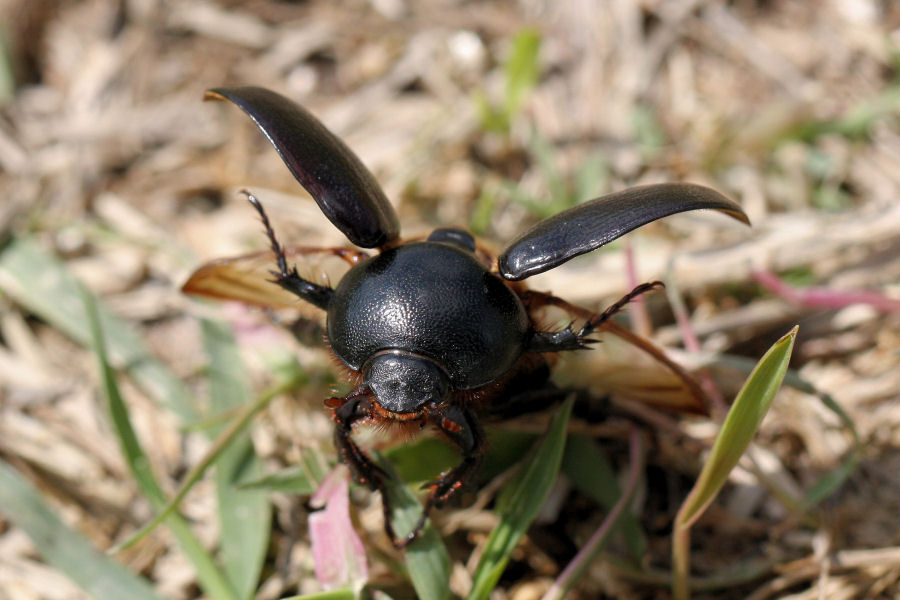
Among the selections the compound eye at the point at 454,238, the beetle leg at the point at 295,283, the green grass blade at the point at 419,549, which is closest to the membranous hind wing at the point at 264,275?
the beetle leg at the point at 295,283

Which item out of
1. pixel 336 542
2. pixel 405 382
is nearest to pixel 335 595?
pixel 336 542

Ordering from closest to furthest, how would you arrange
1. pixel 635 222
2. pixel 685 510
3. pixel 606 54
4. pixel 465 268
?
pixel 635 222
pixel 465 268
pixel 685 510
pixel 606 54

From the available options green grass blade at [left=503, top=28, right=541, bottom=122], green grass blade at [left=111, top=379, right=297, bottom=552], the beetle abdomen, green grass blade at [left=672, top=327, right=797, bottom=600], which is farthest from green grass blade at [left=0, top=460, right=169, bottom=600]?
green grass blade at [left=503, top=28, right=541, bottom=122]

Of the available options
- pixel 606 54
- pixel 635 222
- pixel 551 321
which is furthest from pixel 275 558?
pixel 606 54

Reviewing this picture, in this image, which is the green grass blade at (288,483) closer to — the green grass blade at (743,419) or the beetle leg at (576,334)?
the beetle leg at (576,334)

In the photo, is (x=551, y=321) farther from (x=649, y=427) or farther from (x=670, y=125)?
(x=670, y=125)

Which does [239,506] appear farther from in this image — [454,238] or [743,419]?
[743,419]
